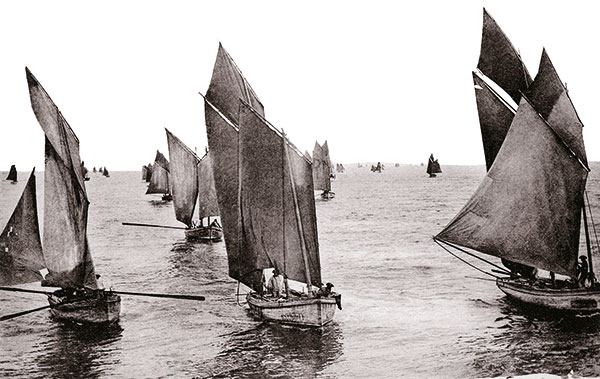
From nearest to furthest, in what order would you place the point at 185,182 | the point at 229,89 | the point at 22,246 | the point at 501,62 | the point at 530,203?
1. the point at 530,203
2. the point at 22,246
3. the point at 229,89
4. the point at 501,62
5. the point at 185,182

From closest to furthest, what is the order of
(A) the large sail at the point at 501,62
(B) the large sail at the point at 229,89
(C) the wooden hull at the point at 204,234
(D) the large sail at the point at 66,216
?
(D) the large sail at the point at 66,216 < (B) the large sail at the point at 229,89 < (A) the large sail at the point at 501,62 < (C) the wooden hull at the point at 204,234

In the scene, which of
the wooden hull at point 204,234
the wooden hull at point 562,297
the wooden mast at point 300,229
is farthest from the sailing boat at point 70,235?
the wooden hull at point 204,234

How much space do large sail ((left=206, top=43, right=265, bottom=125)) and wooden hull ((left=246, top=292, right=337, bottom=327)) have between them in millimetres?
8247

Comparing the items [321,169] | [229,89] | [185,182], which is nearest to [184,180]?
[185,182]

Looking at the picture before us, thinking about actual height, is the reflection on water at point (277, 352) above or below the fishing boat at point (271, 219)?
below

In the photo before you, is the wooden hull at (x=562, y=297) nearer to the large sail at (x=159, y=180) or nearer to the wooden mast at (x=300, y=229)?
the wooden mast at (x=300, y=229)

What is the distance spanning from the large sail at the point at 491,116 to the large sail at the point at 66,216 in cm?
1701

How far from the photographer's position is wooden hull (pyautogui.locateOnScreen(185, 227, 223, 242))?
51125mm

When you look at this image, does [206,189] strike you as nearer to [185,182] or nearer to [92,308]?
[185,182]

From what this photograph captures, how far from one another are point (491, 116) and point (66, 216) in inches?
720

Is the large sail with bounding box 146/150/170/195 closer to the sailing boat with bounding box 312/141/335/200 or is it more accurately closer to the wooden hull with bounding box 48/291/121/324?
the sailing boat with bounding box 312/141/335/200

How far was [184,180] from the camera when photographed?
5344 centimetres

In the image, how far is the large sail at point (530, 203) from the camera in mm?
24469

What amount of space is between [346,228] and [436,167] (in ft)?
433
